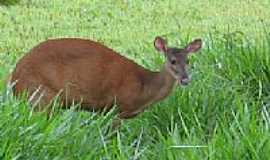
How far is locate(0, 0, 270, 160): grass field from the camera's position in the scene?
5.59 metres

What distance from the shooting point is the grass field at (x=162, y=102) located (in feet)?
18.4

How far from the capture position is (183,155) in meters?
5.58

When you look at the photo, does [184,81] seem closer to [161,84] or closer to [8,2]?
[161,84]

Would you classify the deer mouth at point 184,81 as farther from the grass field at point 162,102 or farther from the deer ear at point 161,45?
the deer ear at point 161,45

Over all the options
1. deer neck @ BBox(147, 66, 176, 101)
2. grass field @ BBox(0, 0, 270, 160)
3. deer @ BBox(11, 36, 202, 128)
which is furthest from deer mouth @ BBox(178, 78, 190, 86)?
deer neck @ BBox(147, 66, 176, 101)

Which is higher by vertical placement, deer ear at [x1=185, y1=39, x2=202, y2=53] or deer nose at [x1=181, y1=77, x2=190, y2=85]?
deer ear at [x1=185, y1=39, x2=202, y2=53]

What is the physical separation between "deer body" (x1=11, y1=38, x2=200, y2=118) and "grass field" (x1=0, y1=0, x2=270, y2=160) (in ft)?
0.42

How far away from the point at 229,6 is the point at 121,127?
7.25 m

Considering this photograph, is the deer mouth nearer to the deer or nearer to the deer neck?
the deer

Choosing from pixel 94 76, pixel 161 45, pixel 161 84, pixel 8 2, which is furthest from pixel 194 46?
pixel 8 2

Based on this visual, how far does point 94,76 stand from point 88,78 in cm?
5

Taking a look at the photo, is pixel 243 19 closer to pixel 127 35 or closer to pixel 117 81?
pixel 127 35

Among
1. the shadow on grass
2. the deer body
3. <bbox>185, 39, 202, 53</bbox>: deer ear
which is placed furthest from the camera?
the shadow on grass

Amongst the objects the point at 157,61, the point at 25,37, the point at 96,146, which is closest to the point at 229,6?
the point at 25,37
